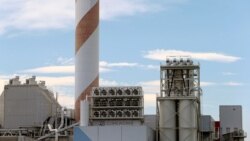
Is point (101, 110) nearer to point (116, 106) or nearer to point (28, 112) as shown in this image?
point (116, 106)

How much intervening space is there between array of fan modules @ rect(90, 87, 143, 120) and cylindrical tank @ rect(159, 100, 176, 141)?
2.78 metres

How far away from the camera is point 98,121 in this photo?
1896 inches

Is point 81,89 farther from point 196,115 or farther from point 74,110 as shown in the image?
point 196,115

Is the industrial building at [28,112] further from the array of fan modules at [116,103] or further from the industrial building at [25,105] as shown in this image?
the array of fan modules at [116,103]

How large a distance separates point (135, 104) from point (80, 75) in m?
10.2

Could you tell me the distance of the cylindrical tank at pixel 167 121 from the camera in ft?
164

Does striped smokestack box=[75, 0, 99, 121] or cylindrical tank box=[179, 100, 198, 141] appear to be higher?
striped smokestack box=[75, 0, 99, 121]

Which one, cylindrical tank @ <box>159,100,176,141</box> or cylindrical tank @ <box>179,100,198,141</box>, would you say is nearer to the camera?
cylindrical tank @ <box>179,100,198,141</box>

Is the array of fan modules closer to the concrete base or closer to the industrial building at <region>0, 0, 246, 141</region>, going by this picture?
the industrial building at <region>0, 0, 246, 141</region>

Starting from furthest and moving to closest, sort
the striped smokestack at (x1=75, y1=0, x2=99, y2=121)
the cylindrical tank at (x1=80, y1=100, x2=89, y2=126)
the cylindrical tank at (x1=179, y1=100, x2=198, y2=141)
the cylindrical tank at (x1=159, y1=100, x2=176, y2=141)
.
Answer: the striped smokestack at (x1=75, y1=0, x2=99, y2=121)
the cylindrical tank at (x1=159, y1=100, x2=176, y2=141)
the cylindrical tank at (x1=179, y1=100, x2=198, y2=141)
the cylindrical tank at (x1=80, y1=100, x2=89, y2=126)

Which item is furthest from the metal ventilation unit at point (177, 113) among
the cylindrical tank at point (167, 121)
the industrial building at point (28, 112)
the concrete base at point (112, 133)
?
the industrial building at point (28, 112)

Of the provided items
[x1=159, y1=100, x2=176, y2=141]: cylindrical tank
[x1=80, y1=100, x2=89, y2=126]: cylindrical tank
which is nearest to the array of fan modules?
[x1=80, y1=100, x2=89, y2=126]: cylindrical tank

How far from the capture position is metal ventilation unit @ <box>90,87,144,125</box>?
4806 cm

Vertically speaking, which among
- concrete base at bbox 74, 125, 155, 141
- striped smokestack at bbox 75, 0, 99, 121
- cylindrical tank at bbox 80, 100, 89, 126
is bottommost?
concrete base at bbox 74, 125, 155, 141
